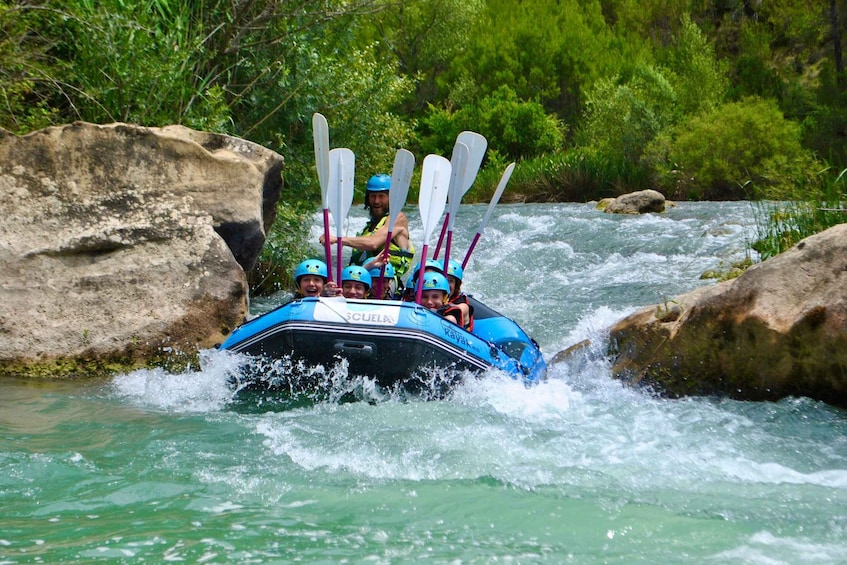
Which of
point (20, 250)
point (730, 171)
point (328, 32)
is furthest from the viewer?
point (730, 171)

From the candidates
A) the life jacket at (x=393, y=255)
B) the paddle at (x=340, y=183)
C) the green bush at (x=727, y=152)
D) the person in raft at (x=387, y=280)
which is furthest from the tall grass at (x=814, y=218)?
the green bush at (x=727, y=152)

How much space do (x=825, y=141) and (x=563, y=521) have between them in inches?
862

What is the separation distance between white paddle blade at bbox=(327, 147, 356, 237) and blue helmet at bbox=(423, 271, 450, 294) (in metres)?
0.75

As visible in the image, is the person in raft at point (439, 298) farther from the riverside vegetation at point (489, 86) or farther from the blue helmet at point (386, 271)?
the riverside vegetation at point (489, 86)

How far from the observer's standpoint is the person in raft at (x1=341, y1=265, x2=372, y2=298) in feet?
18.8

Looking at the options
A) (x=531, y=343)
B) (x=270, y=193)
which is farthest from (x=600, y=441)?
(x=270, y=193)

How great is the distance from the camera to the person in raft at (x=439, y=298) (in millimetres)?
5895

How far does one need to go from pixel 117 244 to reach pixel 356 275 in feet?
4.98

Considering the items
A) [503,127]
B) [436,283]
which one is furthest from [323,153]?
[503,127]

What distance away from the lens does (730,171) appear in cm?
1834

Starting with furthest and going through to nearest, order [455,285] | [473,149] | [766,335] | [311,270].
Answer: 1. [473,149]
2. [455,285]
3. [311,270]
4. [766,335]

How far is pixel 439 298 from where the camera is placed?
19.4ft

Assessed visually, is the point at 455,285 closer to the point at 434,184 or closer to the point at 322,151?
the point at 434,184

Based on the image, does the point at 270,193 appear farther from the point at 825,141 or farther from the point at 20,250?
the point at 825,141
